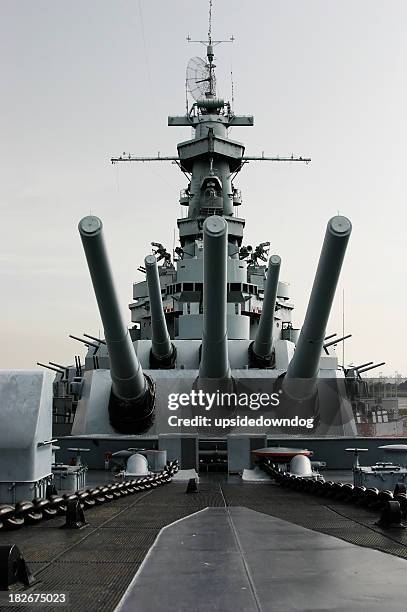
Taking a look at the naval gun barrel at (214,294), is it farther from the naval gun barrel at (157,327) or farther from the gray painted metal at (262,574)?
the gray painted metal at (262,574)

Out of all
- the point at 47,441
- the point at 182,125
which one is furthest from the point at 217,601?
the point at 182,125

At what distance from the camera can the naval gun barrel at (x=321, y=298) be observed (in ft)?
23.4

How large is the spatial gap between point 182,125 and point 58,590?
1721 centimetres

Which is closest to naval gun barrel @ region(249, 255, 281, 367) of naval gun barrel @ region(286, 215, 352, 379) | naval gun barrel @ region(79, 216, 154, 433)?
naval gun barrel @ region(286, 215, 352, 379)

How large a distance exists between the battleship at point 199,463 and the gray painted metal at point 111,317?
0.07 feet

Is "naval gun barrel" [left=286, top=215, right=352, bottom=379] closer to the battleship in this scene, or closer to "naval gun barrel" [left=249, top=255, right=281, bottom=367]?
the battleship

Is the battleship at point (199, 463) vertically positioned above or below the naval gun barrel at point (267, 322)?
below

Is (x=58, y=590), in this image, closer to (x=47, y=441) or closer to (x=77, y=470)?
(x=47, y=441)

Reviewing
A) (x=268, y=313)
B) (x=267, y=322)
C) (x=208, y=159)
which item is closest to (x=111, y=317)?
(x=268, y=313)

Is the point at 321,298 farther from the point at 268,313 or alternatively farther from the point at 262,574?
the point at 262,574

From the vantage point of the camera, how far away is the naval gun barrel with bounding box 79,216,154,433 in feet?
22.6

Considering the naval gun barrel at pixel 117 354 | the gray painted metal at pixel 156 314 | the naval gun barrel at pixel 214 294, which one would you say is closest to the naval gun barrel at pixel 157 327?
the gray painted metal at pixel 156 314

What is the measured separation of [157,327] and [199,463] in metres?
2.18

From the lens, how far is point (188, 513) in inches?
179
